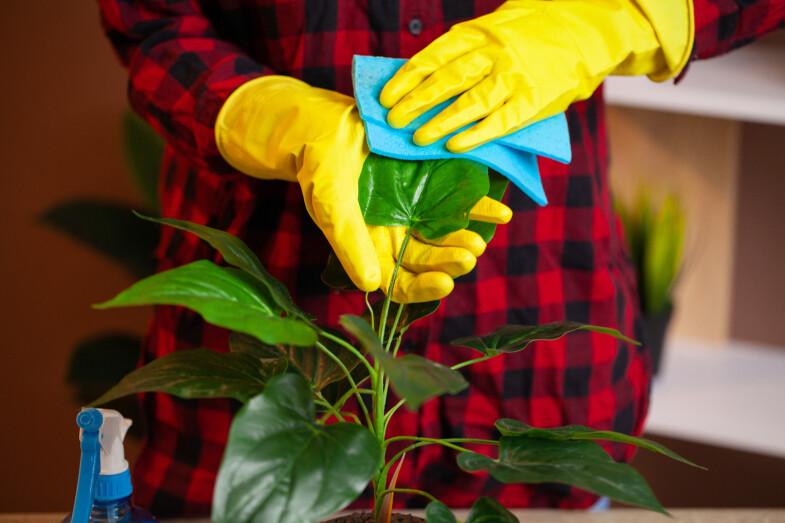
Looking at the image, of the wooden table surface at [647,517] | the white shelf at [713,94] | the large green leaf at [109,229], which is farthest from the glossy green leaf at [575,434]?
the large green leaf at [109,229]

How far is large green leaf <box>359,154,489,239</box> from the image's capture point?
58 cm

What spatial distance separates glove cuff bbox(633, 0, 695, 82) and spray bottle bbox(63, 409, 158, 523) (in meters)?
0.59

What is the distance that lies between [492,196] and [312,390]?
9.6 inches

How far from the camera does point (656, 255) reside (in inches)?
58.4

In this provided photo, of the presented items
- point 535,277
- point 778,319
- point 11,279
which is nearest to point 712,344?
point 778,319

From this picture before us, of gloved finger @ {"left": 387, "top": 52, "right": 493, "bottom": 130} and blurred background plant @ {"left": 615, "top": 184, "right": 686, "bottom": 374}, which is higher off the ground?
gloved finger @ {"left": 387, "top": 52, "right": 493, "bottom": 130}

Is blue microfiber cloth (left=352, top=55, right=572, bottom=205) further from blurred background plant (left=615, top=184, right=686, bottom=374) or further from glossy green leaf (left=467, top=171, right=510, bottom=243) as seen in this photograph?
blurred background plant (left=615, top=184, right=686, bottom=374)

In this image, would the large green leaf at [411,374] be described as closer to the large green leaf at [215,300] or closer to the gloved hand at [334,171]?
the large green leaf at [215,300]

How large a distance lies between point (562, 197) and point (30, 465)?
1.31m

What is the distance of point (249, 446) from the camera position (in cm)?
43

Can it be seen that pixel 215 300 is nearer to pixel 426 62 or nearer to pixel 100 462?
pixel 100 462

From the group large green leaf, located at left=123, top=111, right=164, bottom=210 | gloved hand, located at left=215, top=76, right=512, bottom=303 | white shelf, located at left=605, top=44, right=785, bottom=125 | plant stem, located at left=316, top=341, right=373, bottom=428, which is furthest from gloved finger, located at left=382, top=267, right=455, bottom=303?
large green leaf, located at left=123, top=111, right=164, bottom=210

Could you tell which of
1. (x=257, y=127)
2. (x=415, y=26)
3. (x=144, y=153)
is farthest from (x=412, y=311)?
(x=144, y=153)

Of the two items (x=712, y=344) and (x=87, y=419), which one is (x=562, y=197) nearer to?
(x=87, y=419)
